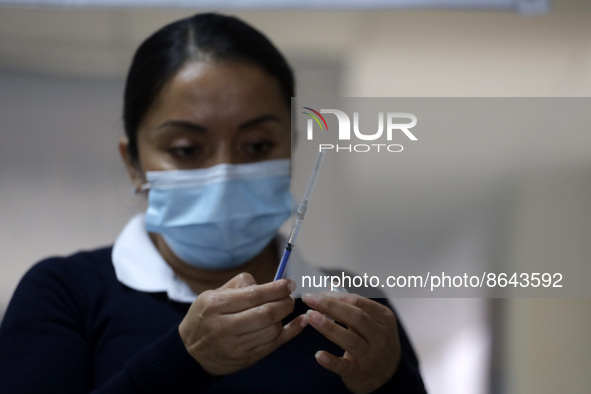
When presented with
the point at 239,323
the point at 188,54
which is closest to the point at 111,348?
the point at 239,323

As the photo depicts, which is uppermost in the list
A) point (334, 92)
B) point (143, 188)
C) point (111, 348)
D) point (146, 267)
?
point (334, 92)

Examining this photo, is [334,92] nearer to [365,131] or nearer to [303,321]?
[365,131]

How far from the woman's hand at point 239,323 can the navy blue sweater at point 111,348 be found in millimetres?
33

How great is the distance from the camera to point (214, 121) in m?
0.83

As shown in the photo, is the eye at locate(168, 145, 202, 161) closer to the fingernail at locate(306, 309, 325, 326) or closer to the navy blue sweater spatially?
the navy blue sweater

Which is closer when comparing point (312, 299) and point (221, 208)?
point (312, 299)

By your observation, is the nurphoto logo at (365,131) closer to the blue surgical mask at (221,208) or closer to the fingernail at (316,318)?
the blue surgical mask at (221,208)

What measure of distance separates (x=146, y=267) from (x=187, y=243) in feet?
0.28

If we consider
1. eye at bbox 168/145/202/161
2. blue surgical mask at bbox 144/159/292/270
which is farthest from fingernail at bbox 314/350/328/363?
eye at bbox 168/145/202/161

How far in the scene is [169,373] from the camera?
2.22 ft

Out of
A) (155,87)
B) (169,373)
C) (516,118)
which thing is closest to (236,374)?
(169,373)

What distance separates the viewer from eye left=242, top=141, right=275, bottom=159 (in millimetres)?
853

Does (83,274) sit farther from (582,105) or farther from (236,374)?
(582,105)

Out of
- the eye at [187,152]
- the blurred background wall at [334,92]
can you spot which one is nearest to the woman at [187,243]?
the eye at [187,152]
